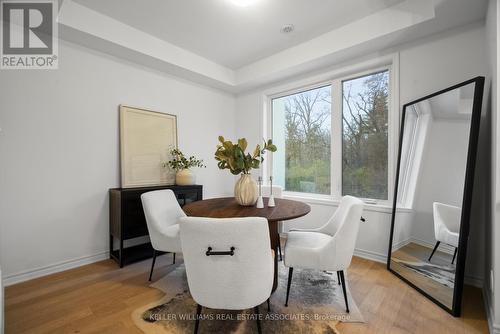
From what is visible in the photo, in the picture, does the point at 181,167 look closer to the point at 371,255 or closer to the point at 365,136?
the point at 365,136

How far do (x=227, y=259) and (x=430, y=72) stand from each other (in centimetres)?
277

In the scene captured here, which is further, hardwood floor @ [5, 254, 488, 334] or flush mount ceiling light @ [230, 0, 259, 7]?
flush mount ceiling light @ [230, 0, 259, 7]

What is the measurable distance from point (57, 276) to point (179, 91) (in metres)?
2.72

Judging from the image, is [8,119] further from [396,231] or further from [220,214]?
[396,231]

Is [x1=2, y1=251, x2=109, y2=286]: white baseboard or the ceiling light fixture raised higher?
the ceiling light fixture

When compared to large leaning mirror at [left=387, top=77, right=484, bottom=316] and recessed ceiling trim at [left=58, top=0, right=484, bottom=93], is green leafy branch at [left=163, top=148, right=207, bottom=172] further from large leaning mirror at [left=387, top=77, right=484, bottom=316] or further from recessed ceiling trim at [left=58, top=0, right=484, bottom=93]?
large leaning mirror at [left=387, top=77, right=484, bottom=316]

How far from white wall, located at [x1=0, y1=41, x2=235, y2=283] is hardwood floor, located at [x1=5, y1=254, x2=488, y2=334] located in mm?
326

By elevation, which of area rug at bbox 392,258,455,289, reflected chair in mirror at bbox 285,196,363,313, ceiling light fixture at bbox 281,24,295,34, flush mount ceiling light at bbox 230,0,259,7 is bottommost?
area rug at bbox 392,258,455,289

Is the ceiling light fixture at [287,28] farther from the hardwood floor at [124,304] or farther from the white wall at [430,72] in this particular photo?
the hardwood floor at [124,304]

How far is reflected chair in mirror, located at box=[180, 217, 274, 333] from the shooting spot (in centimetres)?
124

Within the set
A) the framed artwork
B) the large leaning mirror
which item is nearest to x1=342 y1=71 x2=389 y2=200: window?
the large leaning mirror

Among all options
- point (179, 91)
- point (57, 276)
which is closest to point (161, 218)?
point (57, 276)

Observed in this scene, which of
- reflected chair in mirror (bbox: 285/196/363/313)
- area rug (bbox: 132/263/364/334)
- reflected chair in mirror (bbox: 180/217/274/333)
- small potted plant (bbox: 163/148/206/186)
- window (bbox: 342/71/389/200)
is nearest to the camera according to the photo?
reflected chair in mirror (bbox: 180/217/274/333)

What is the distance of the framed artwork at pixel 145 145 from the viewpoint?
293 cm
